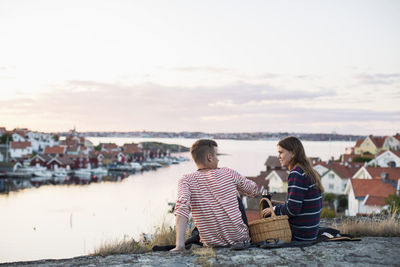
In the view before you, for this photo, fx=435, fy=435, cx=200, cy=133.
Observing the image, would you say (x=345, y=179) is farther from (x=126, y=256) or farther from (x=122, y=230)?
(x=126, y=256)

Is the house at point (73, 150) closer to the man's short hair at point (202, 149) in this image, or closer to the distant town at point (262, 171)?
the distant town at point (262, 171)

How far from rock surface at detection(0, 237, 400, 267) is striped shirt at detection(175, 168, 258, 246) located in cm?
17

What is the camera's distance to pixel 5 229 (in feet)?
92.4

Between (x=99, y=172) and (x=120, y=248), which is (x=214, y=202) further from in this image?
(x=99, y=172)

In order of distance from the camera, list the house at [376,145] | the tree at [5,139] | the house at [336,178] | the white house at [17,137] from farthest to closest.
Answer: the white house at [17,137], the tree at [5,139], the house at [376,145], the house at [336,178]

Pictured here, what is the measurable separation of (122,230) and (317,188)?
23346 millimetres

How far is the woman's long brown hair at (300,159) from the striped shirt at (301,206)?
0.04 m

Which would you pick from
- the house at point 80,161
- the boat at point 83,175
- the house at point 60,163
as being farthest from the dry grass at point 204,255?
the house at point 80,161

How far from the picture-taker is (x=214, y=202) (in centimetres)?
338

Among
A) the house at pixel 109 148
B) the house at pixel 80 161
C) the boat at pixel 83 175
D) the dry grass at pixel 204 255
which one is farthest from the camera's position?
the house at pixel 109 148

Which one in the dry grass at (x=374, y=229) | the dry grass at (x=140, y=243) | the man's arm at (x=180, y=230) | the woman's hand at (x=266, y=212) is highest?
the woman's hand at (x=266, y=212)

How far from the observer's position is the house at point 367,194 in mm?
26017

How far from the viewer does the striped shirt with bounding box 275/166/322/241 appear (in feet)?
11.1

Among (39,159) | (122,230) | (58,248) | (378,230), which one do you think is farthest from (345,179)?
(39,159)
